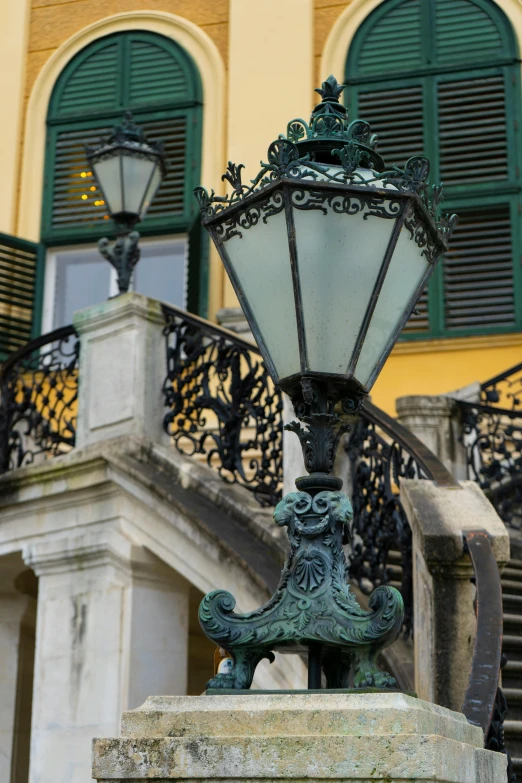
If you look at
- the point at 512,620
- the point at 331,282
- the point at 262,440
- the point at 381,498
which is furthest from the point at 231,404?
the point at 331,282

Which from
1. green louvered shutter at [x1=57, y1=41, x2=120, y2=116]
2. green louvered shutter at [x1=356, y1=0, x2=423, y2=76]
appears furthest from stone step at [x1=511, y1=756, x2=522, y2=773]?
green louvered shutter at [x1=57, y1=41, x2=120, y2=116]

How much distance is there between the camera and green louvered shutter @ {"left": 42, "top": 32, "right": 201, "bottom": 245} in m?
12.7

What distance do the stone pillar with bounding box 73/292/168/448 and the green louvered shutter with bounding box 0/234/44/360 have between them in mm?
4116

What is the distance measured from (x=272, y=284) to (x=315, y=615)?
866mm

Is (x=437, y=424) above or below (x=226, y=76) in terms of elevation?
below

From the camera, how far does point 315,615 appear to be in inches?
127

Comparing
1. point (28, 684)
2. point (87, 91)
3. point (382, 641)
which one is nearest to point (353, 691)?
point (382, 641)

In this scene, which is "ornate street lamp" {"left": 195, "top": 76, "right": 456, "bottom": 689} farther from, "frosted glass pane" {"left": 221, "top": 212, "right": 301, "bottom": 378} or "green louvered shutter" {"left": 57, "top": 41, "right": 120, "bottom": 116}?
"green louvered shutter" {"left": 57, "top": 41, "right": 120, "bottom": 116}

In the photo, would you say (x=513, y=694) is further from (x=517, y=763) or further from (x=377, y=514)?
(x=377, y=514)

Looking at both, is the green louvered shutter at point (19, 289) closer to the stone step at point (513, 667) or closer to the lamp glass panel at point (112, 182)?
the lamp glass panel at point (112, 182)

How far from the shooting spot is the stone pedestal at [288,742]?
9.52 ft

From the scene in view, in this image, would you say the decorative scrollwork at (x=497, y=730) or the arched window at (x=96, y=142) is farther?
the arched window at (x=96, y=142)

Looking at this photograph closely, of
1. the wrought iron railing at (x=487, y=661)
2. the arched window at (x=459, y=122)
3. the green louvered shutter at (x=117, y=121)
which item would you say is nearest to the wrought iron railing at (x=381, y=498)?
the wrought iron railing at (x=487, y=661)

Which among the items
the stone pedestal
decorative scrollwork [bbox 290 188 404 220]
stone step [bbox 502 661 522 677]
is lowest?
the stone pedestal
